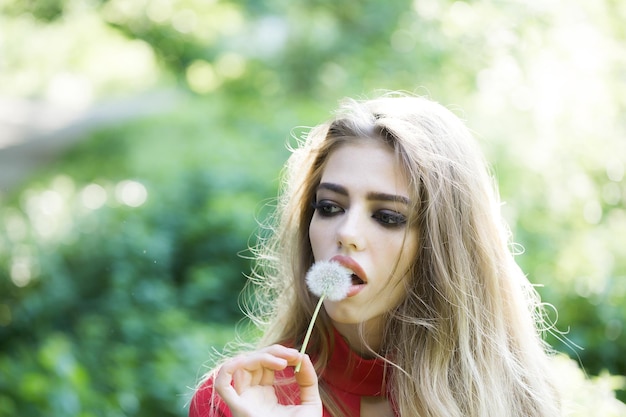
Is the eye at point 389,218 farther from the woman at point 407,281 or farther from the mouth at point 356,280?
the mouth at point 356,280

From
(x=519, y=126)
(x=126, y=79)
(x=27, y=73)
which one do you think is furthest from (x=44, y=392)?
(x=126, y=79)

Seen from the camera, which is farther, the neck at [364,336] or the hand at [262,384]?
the neck at [364,336]

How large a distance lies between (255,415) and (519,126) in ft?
15.0

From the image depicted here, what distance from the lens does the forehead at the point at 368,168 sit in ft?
8.01

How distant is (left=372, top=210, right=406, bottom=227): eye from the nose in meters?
0.06

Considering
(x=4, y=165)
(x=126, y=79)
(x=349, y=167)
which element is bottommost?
(x=4, y=165)

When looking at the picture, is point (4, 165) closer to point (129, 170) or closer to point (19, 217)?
point (129, 170)

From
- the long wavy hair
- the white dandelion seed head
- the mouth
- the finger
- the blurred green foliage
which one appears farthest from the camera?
the blurred green foliage

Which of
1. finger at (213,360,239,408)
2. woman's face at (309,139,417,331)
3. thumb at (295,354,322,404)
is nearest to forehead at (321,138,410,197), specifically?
woman's face at (309,139,417,331)

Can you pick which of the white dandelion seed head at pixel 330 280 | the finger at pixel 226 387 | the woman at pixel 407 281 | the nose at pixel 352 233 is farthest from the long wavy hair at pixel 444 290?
the finger at pixel 226 387

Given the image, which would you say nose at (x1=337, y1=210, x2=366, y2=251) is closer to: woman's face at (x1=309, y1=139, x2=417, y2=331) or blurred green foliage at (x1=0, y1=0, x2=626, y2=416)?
woman's face at (x1=309, y1=139, x2=417, y2=331)

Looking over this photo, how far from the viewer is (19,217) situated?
281 inches

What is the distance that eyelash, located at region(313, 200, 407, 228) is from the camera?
2.44 m

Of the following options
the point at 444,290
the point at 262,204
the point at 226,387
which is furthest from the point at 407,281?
the point at 262,204
